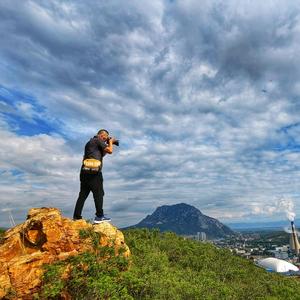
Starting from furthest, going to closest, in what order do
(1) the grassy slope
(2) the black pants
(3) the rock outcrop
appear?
(2) the black pants → (1) the grassy slope → (3) the rock outcrop

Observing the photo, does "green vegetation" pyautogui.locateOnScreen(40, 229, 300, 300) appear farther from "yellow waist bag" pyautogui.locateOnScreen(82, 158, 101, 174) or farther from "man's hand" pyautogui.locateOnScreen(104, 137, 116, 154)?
"man's hand" pyautogui.locateOnScreen(104, 137, 116, 154)

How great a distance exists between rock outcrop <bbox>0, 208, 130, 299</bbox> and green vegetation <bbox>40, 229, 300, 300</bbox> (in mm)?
394

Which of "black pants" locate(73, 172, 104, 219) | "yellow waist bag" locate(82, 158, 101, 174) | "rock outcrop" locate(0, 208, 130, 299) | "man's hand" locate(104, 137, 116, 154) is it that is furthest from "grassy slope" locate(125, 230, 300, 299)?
"man's hand" locate(104, 137, 116, 154)

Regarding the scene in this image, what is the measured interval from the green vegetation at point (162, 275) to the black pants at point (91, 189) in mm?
1467

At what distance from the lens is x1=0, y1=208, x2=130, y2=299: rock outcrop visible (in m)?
9.62

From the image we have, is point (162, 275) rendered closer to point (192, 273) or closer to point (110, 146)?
point (192, 273)

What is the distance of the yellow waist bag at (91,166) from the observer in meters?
12.3

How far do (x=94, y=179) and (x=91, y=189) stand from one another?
40 cm

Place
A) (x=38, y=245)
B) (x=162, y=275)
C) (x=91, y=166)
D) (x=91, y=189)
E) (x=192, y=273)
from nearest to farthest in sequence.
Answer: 1. (x=38, y=245)
2. (x=91, y=166)
3. (x=91, y=189)
4. (x=162, y=275)
5. (x=192, y=273)

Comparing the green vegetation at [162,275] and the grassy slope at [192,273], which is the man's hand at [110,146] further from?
the grassy slope at [192,273]

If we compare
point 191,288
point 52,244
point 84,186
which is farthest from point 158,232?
point 52,244

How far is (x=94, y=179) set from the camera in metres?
12.4

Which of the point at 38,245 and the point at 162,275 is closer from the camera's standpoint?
the point at 38,245

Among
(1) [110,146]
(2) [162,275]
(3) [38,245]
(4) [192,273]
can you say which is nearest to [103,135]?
(1) [110,146]
